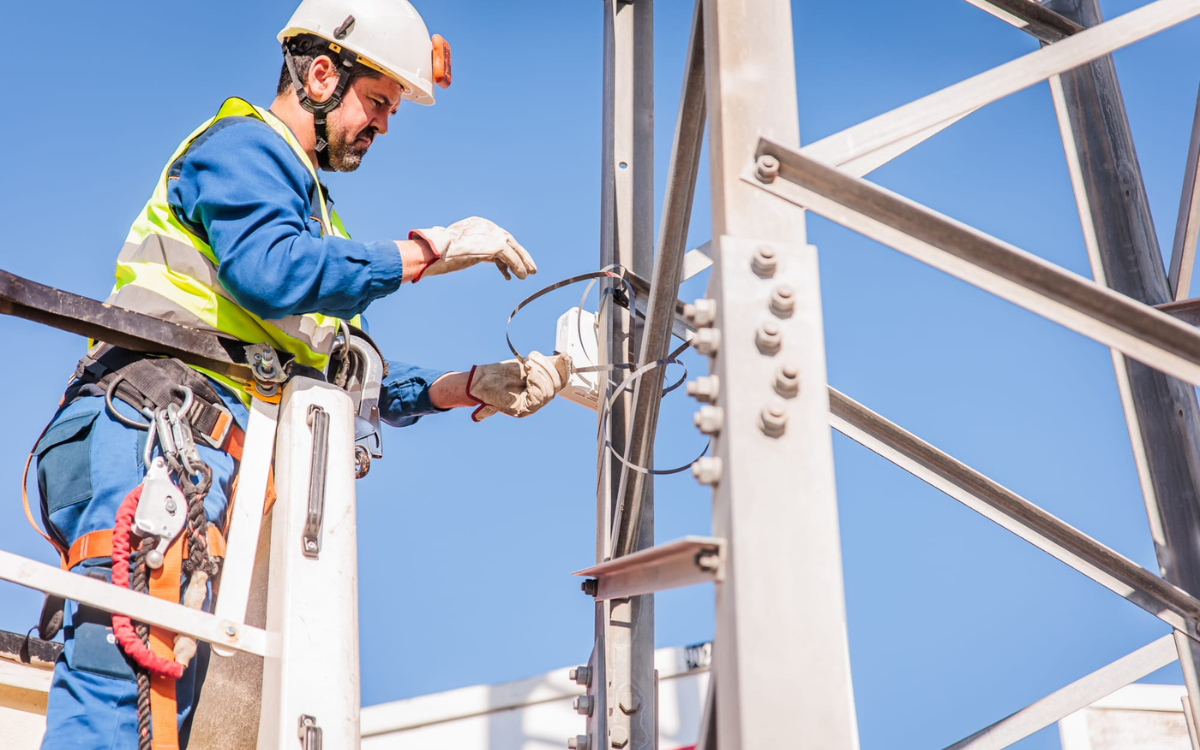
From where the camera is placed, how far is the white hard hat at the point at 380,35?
4.63 metres

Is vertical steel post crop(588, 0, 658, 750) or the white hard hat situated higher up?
the white hard hat

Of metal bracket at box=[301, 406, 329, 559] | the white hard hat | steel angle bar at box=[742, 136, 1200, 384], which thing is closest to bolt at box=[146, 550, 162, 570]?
metal bracket at box=[301, 406, 329, 559]

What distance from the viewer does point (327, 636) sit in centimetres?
331

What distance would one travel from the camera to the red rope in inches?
125

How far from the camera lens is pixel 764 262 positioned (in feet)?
8.58

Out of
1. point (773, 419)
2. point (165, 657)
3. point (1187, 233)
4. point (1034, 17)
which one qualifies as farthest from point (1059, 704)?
point (165, 657)

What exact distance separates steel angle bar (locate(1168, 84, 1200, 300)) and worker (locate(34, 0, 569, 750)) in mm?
2467

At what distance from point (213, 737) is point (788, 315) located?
252 cm

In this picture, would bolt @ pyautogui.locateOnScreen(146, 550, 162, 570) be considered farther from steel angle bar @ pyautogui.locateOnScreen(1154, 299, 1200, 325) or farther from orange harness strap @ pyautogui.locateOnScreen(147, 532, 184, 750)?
steel angle bar @ pyautogui.locateOnScreen(1154, 299, 1200, 325)

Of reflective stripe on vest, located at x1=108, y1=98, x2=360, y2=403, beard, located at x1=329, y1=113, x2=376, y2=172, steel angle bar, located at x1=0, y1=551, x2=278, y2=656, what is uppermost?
beard, located at x1=329, y1=113, x2=376, y2=172

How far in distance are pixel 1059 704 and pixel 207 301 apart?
3095 mm

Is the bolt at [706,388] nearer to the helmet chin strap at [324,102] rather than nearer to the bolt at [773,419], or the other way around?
the bolt at [773,419]

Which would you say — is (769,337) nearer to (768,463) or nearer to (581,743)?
(768,463)

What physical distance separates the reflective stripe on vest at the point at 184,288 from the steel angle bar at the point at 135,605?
2.78 ft
